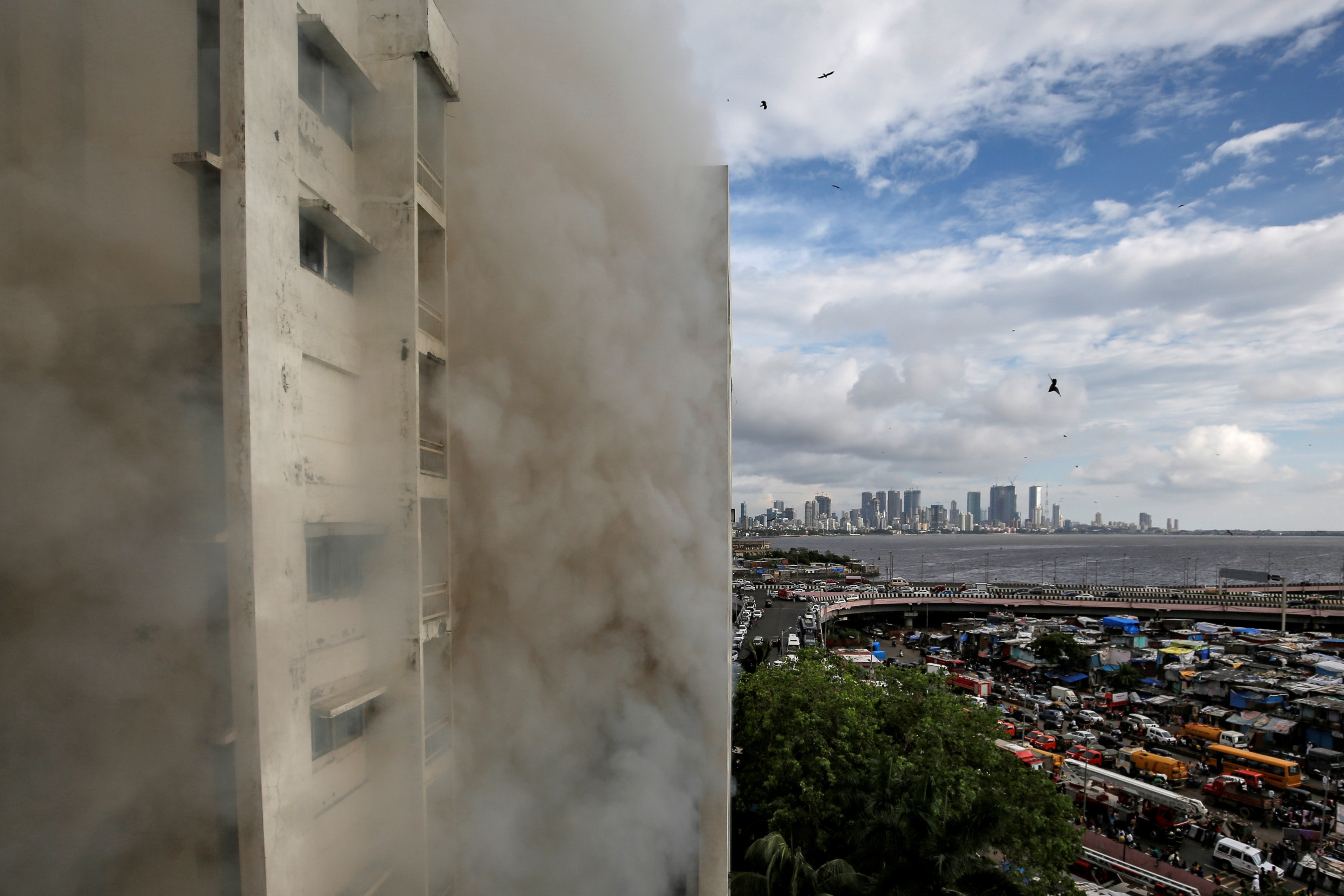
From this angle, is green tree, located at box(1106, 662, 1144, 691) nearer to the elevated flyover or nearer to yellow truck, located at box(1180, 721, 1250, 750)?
yellow truck, located at box(1180, 721, 1250, 750)

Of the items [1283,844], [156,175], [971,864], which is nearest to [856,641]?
[1283,844]

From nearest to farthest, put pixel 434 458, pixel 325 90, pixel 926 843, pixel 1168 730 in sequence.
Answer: pixel 325 90, pixel 434 458, pixel 926 843, pixel 1168 730

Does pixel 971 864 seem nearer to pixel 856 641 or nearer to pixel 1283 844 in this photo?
pixel 1283 844

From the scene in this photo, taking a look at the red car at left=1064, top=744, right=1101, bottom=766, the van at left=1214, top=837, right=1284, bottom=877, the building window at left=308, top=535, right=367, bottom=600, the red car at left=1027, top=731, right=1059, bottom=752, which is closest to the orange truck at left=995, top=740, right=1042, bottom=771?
the red car at left=1027, top=731, right=1059, bottom=752

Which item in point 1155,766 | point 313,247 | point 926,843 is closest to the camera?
point 313,247

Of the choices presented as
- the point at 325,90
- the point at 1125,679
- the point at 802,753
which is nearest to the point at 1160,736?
the point at 1125,679

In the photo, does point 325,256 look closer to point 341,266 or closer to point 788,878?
point 341,266
